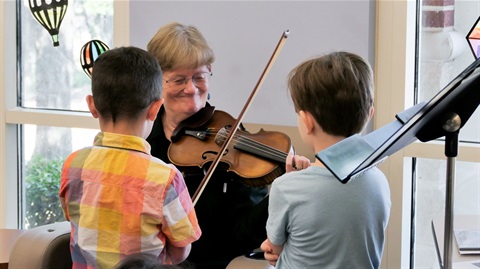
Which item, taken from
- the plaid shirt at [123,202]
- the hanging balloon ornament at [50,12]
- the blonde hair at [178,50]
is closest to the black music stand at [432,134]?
the plaid shirt at [123,202]

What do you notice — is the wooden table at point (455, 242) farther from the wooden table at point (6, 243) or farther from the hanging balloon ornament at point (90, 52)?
the hanging balloon ornament at point (90, 52)

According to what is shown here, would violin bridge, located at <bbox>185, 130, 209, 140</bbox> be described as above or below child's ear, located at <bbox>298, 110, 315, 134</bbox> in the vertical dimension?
below

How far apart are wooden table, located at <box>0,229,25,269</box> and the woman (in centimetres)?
50

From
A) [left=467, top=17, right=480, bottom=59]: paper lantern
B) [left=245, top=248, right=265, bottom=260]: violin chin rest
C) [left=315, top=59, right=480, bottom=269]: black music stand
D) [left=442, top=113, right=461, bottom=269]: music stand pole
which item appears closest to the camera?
[left=315, top=59, right=480, bottom=269]: black music stand

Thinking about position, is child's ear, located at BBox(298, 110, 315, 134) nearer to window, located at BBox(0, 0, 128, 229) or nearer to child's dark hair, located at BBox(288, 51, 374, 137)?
child's dark hair, located at BBox(288, 51, 374, 137)

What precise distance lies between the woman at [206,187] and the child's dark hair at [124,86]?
47 cm

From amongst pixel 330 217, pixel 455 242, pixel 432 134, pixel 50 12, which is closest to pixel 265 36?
pixel 50 12

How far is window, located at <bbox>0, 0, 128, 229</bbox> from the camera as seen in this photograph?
367 cm

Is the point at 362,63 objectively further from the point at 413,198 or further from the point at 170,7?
the point at 170,7

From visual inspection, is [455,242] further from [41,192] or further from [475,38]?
[41,192]

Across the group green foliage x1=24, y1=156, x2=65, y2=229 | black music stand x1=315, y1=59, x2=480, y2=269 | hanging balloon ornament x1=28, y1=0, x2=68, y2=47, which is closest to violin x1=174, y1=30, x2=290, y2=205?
black music stand x1=315, y1=59, x2=480, y2=269

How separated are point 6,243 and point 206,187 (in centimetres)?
61

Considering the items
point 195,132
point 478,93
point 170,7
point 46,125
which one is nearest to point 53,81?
point 46,125

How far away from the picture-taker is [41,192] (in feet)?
12.8
